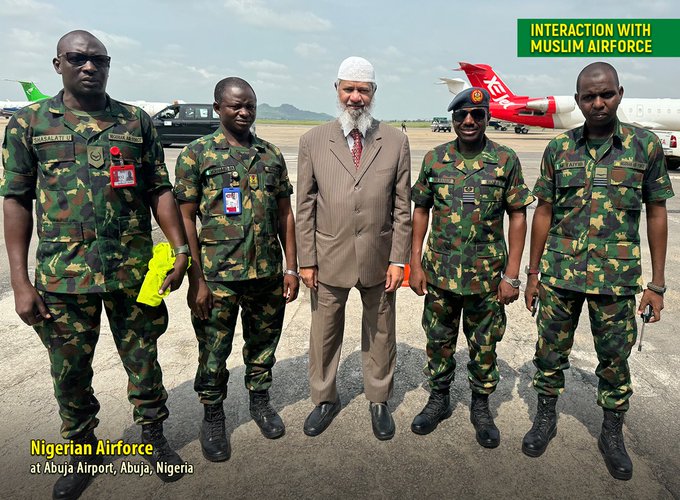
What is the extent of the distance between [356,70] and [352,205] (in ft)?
2.53

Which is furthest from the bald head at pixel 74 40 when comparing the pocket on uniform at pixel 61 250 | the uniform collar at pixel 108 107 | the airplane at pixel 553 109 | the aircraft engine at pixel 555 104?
the aircraft engine at pixel 555 104

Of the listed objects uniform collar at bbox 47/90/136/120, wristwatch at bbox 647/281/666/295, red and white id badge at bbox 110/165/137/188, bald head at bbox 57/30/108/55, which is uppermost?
bald head at bbox 57/30/108/55

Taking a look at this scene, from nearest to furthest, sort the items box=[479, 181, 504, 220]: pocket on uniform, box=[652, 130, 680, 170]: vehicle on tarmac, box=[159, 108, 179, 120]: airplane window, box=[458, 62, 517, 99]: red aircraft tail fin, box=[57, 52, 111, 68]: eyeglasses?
box=[57, 52, 111, 68]: eyeglasses
box=[479, 181, 504, 220]: pocket on uniform
box=[652, 130, 680, 170]: vehicle on tarmac
box=[159, 108, 179, 120]: airplane window
box=[458, 62, 517, 99]: red aircraft tail fin

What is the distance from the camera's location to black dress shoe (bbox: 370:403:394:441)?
2.75 m

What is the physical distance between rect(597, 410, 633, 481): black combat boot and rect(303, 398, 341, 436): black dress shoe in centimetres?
155

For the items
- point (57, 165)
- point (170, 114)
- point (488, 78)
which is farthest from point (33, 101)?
point (57, 165)

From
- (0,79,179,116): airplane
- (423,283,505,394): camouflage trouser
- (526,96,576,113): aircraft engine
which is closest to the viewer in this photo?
(423,283,505,394): camouflage trouser

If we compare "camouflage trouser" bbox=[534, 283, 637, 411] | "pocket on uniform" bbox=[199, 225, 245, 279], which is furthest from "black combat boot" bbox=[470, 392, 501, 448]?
"pocket on uniform" bbox=[199, 225, 245, 279]

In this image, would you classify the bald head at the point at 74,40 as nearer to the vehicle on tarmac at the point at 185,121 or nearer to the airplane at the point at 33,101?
the vehicle on tarmac at the point at 185,121

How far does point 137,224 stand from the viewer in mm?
2381

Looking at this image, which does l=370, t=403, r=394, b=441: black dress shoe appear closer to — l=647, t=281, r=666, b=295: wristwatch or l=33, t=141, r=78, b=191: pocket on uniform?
l=647, t=281, r=666, b=295: wristwatch

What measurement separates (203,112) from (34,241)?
46.8ft

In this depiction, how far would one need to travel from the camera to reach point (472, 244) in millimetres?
2658

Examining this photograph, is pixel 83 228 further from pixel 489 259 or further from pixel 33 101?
pixel 33 101
